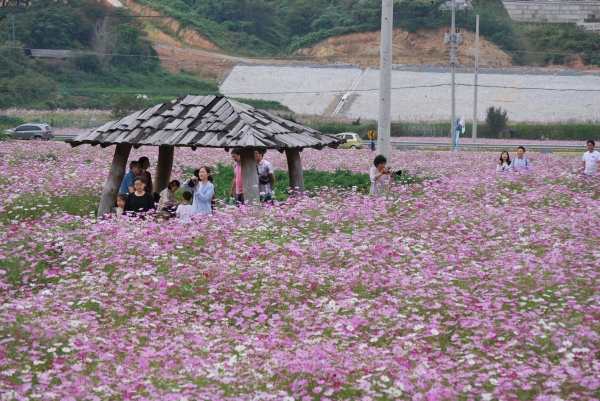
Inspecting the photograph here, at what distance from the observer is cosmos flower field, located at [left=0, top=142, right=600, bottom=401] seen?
7.55 meters

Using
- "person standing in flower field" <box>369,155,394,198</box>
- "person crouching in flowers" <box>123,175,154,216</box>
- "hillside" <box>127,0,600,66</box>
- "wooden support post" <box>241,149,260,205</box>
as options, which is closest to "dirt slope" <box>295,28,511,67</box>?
"hillside" <box>127,0,600,66</box>

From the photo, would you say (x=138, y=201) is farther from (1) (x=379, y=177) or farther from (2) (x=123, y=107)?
(2) (x=123, y=107)

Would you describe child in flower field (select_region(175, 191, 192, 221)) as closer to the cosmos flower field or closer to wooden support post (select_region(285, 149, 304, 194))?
the cosmos flower field

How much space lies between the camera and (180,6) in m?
117

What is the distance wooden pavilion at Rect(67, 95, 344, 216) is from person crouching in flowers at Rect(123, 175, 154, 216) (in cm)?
92

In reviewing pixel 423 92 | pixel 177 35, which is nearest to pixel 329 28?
pixel 177 35

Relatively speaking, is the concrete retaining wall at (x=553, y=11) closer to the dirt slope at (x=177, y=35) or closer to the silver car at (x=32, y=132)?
the dirt slope at (x=177, y=35)

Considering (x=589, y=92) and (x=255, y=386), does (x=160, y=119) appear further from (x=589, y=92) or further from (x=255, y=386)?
(x=589, y=92)

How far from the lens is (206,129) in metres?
15.5

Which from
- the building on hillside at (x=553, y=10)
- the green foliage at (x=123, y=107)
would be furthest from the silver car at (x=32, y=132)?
the building on hillside at (x=553, y=10)

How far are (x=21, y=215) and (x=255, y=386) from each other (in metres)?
10.1

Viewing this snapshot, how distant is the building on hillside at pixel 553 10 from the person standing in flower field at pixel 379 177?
339 feet

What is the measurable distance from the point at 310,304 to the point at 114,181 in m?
7.92

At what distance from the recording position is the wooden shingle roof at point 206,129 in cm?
1511
